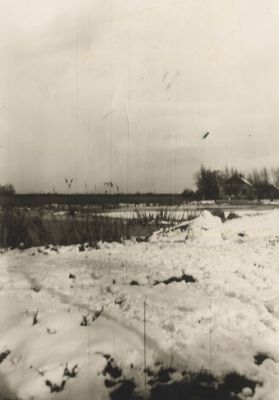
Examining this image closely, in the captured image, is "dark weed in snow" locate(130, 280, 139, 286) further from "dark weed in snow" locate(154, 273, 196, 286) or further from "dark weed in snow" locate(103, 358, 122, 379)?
"dark weed in snow" locate(103, 358, 122, 379)

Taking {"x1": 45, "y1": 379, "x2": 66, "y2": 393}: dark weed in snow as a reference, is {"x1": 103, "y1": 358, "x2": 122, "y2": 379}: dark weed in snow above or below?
above

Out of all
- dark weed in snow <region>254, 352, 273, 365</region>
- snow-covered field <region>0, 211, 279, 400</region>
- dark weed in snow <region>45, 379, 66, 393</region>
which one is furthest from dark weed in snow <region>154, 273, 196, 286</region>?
dark weed in snow <region>45, 379, 66, 393</region>

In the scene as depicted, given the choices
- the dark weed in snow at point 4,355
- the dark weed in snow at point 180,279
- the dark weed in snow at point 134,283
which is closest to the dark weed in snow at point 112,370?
the dark weed in snow at point 4,355

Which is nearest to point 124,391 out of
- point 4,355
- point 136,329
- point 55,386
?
point 55,386

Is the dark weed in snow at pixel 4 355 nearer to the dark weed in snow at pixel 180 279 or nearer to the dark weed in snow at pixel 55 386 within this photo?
the dark weed in snow at pixel 55 386

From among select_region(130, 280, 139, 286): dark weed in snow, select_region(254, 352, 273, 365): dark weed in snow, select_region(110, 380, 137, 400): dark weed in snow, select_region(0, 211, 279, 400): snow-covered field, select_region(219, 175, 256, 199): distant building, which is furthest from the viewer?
select_region(219, 175, 256, 199): distant building

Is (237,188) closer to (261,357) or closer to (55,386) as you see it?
(261,357)
